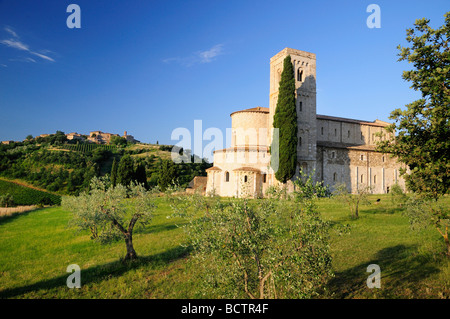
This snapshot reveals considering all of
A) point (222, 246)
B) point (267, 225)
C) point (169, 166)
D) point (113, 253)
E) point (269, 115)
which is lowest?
point (113, 253)

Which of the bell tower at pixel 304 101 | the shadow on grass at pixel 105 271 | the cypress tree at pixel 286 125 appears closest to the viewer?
the shadow on grass at pixel 105 271

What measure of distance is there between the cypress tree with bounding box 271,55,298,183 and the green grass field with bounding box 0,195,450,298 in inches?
530

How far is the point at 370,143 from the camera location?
43281mm

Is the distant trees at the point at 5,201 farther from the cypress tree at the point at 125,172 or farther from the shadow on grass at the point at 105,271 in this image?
the shadow on grass at the point at 105,271

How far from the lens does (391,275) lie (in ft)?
31.4

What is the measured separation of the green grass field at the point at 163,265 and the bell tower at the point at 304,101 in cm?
1638

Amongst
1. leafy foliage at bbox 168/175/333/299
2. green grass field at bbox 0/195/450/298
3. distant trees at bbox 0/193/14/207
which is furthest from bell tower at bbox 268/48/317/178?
distant trees at bbox 0/193/14/207

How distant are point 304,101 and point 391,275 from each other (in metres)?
27.9

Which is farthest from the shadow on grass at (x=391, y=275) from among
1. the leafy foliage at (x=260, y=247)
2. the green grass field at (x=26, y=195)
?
the green grass field at (x=26, y=195)

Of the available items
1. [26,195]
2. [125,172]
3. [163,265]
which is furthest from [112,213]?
[26,195]

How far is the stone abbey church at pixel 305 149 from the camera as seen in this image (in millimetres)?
33562
